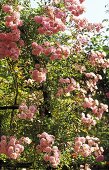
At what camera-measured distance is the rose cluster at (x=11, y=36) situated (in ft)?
20.7

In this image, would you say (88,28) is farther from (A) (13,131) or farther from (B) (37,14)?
(A) (13,131)

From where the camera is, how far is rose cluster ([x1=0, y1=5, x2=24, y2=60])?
632cm

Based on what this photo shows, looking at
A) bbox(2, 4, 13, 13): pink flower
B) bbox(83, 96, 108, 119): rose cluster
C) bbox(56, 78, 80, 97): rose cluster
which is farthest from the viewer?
bbox(83, 96, 108, 119): rose cluster

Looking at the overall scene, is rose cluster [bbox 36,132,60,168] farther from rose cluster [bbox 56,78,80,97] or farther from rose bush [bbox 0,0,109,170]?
rose cluster [bbox 56,78,80,97]

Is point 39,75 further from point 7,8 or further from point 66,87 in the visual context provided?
point 7,8

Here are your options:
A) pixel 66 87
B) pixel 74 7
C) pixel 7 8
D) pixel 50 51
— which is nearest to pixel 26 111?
pixel 66 87

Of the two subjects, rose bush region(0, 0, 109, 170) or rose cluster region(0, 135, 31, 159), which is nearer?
rose cluster region(0, 135, 31, 159)

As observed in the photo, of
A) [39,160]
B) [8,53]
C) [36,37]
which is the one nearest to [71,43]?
[36,37]

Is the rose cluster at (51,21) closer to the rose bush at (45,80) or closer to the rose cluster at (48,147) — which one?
the rose bush at (45,80)

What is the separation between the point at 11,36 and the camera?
634 cm

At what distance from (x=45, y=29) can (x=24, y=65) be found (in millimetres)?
1115

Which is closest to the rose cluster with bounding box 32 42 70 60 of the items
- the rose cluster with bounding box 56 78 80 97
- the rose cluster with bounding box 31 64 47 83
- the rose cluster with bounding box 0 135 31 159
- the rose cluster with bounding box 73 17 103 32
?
the rose cluster with bounding box 31 64 47 83

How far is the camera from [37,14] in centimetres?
691

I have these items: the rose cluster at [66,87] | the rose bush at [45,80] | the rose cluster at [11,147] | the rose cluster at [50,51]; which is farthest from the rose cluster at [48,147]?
the rose cluster at [50,51]
